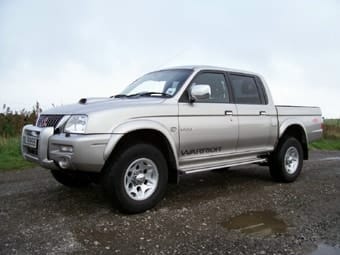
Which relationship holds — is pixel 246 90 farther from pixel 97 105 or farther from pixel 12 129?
pixel 12 129

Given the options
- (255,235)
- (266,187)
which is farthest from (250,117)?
(255,235)

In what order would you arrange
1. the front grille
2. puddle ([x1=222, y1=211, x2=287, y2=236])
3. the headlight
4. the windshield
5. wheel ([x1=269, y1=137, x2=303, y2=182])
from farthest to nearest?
wheel ([x1=269, y1=137, x2=303, y2=182]) → the windshield → the front grille → the headlight → puddle ([x1=222, y1=211, x2=287, y2=236])

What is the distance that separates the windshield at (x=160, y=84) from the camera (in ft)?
18.5

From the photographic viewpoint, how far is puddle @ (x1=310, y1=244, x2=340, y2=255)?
12.3 feet

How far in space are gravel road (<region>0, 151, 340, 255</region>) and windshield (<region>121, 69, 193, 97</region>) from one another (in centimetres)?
160

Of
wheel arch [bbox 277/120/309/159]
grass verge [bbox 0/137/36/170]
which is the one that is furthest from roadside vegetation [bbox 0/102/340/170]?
wheel arch [bbox 277/120/309/159]

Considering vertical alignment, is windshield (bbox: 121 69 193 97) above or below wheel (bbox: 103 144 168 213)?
above

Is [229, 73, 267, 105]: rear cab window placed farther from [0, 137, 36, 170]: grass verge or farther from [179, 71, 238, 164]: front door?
[0, 137, 36, 170]: grass verge

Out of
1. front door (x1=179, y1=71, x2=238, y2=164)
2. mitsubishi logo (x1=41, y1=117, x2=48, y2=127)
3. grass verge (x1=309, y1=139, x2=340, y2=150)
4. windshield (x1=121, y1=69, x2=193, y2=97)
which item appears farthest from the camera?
grass verge (x1=309, y1=139, x2=340, y2=150)

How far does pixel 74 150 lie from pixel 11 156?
19.0ft

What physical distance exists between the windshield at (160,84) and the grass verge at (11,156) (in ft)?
12.1

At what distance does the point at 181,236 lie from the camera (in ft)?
13.5

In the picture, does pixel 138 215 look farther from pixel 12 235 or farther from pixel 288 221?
pixel 288 221

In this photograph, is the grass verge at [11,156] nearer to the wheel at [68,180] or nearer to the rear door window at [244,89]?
the wheel at [68,180]
